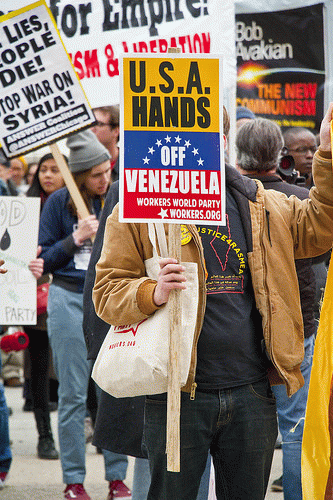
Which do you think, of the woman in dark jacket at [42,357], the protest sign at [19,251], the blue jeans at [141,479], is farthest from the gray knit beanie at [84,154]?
the blue jeans at [141,479]

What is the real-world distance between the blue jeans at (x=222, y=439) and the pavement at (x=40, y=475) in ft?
7.16

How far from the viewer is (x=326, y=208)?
10.0 feet

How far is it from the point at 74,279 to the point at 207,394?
254 cm

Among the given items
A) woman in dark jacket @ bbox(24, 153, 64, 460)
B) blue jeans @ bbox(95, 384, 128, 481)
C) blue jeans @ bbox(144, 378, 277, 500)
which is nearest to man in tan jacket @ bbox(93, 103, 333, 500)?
blue jeans @ bbox(144, 378, 277, 500)

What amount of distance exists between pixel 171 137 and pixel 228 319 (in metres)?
0.68

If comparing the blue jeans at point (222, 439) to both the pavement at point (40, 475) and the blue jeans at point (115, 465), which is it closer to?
the blue jeans at point (115, 465)

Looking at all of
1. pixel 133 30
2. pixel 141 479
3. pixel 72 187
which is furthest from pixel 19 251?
pixel 133 30

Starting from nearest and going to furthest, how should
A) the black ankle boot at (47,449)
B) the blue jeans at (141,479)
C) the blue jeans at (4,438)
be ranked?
the blue jeans at (141,479) < the blue jeans at (4,438) < the black ankle boot at (47,449)

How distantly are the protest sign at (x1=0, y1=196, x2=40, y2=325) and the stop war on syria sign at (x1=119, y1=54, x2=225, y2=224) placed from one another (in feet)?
7.93

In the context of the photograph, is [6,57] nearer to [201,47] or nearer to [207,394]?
[201,47]

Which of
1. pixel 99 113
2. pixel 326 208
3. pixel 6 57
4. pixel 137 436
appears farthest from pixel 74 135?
pixel 326 208

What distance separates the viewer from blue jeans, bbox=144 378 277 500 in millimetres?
2949

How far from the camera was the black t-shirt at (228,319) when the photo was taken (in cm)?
297

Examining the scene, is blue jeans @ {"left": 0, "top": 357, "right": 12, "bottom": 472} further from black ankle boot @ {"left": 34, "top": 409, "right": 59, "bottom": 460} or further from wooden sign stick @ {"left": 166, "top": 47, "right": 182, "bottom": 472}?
wooden sign stick @ {"left": 166, "top": 47, "right": 182, "bottom": 472}
